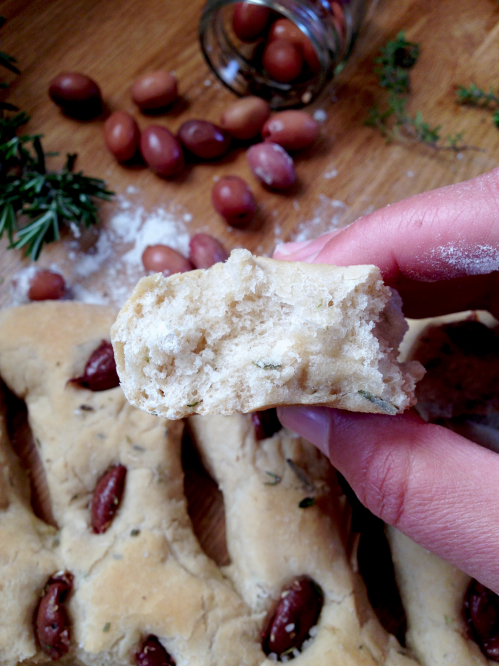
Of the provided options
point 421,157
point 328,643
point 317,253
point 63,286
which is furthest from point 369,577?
point 421,157

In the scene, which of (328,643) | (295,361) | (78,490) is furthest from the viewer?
(78,490)

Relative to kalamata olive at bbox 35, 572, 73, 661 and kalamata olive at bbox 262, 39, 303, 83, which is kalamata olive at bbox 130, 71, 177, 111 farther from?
kalamata olive at bbox 35, 572, 73, 661

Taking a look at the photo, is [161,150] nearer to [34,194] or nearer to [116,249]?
[116,249]

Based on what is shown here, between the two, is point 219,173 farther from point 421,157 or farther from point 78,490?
point 78,490

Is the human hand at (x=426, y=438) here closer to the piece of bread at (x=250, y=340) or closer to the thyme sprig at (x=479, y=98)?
the piece of bread at (x=250, y=340)

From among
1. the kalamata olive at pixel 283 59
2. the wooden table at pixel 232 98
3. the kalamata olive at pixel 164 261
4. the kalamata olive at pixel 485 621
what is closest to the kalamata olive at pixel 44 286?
the wooden table at pixel 232 98

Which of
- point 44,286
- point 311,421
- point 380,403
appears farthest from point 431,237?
point 44,286
